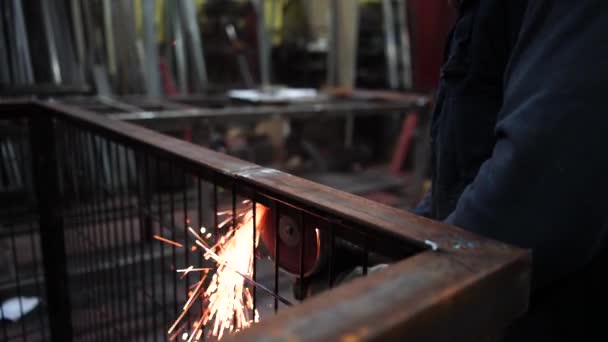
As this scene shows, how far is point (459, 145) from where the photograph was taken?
84 cm

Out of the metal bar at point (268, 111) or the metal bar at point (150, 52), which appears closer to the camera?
the metal bar at point (268, 111)

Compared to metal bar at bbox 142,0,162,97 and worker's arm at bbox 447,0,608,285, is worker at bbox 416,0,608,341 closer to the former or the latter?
worker's arm at bbox 447,0,608,285

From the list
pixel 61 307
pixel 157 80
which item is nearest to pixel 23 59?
pixel 157 80

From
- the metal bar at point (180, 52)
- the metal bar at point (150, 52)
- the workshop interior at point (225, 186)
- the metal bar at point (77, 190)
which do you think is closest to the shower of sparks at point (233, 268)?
the workshop interior at point (225, 186)

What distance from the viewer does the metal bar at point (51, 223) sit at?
5.20 feet

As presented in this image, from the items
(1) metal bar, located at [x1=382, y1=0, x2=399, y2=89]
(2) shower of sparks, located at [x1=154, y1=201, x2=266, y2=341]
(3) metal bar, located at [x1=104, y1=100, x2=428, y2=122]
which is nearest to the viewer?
(2) shower of sparks, located at [x1=154, y1=201, x2=266, y2=341]

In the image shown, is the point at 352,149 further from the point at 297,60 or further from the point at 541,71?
the point at 541,71

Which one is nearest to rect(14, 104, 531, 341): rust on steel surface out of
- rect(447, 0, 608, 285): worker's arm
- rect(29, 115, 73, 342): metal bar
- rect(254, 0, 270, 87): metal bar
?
rect(447, 0, 608, 285): worker's arm

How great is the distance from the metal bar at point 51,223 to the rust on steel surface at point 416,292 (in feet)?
3.87

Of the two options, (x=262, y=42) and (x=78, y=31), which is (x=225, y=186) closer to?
(x=78, y=31)

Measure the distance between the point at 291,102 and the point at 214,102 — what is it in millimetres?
446

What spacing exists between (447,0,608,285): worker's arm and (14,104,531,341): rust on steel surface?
138 mm

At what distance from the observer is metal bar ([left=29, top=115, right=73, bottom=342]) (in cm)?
159

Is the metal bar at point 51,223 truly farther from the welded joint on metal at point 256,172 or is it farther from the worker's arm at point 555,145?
the worker's arm at point 555,145
